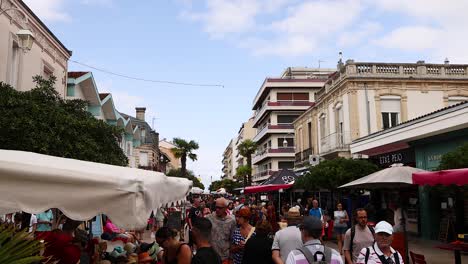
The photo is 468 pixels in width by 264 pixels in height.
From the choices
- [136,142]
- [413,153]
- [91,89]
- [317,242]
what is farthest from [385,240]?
[136,142]

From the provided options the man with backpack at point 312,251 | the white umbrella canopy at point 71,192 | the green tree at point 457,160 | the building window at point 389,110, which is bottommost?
the man with backpack at point 312,251

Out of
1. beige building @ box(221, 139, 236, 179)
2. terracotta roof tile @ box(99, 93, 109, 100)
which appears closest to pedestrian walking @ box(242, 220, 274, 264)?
terracotta roof tile @ box(99, 93, 109, 100)

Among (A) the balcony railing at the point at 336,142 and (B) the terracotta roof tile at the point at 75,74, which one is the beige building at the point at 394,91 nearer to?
(A) the balcony railing at the point at 336,142

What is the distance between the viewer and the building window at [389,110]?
85.4 ft

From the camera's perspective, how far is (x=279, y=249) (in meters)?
5.84

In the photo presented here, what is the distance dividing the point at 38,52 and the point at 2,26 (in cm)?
341

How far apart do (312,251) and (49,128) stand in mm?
10760

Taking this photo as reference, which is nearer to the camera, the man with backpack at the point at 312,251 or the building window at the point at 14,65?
the man with backpack at the point at 312,251

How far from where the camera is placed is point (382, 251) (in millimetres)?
4609

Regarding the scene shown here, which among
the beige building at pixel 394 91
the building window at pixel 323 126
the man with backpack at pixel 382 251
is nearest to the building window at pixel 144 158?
the building window at pixel 323 126

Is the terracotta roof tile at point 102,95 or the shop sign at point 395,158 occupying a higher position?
the terracotta roof tile at point 102,95

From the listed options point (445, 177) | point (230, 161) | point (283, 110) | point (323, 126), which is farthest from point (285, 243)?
point (230, 161)

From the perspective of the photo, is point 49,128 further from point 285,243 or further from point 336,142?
point 336,142

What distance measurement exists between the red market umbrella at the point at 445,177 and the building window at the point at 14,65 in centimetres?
1427
